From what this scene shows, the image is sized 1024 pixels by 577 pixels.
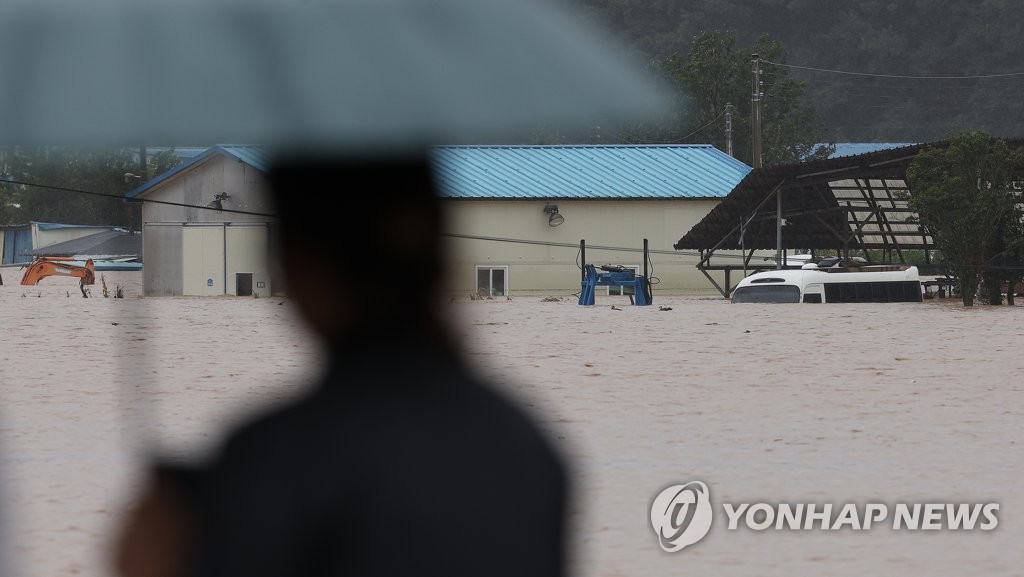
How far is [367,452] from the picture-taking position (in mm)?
1408

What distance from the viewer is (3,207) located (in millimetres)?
91375

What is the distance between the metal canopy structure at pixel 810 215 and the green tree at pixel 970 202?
8.93ft

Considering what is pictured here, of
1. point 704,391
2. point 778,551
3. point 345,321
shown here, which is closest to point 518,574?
point 345,321

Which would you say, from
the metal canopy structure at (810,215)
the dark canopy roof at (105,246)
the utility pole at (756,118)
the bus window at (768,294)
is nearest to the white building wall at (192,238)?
the metal canopy structure at (810,215)

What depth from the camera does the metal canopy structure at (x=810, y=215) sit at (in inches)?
1425

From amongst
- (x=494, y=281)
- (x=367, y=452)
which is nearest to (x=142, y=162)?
(x=367, y=452)

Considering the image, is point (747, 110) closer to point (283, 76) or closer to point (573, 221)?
point (573, 221)

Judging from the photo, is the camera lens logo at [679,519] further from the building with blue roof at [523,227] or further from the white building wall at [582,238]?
the white building wall at [582,238]

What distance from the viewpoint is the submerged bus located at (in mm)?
33750

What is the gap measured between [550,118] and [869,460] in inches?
280

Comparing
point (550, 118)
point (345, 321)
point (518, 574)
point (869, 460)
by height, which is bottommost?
point (869, 460)

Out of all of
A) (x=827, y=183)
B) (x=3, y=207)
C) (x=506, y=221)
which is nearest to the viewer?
(x=827, y=183)

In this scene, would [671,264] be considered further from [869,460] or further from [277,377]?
[869,460]

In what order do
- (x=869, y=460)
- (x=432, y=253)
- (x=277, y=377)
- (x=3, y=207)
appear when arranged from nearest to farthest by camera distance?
(x=432, y=253), (x=869, y=460), (x=277, y=377), (x=3, y=207)
